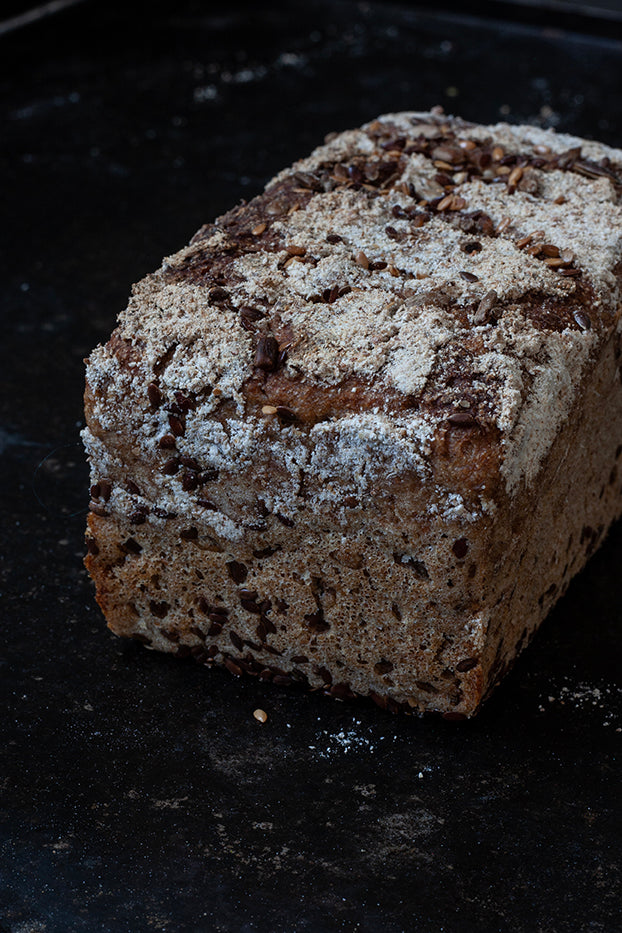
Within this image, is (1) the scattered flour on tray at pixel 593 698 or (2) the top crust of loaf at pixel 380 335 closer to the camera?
(2) the top crust of loaf at pixel 380 335

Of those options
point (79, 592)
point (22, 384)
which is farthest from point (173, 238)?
point (79, 592)

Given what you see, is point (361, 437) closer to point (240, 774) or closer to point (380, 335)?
point (380, 335)

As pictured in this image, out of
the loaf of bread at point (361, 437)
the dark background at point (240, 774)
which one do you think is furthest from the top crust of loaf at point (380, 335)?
the dark background at point (240, 774)

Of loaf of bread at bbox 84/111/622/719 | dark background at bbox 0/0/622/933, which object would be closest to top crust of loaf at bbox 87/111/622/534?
loaf of bread at bbox 84/111/622/719

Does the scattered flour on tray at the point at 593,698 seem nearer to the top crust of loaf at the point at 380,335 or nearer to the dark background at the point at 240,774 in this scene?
the dark background at the point at 240,774

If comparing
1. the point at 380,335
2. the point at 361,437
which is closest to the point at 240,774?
the point at 361,437

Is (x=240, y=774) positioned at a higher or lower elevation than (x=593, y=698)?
lower

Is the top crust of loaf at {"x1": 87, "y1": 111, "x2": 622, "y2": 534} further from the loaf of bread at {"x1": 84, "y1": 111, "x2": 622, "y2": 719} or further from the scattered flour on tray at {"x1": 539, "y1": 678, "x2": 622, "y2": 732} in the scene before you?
the scattered flour on tray at {"x1": 539, "y1": 678, "x2": 622, "y2": 732}
